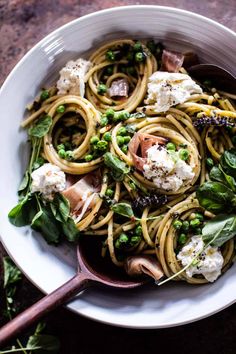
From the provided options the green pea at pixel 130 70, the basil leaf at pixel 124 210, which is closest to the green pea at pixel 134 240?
the basil leaf at pixel 124 210

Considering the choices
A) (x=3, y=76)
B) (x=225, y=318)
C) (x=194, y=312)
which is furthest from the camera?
(x=3, y=76)

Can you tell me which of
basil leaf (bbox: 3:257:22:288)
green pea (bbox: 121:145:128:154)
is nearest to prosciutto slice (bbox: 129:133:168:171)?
green pea (bbox: 121:145:128:154)

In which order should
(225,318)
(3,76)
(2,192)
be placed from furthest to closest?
(3,76) → (225,318) → (2,192)

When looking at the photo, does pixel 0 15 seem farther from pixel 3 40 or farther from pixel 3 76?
pixel 3 76

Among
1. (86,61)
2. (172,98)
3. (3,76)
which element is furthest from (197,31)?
(3,76)

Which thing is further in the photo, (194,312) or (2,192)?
(2,192)

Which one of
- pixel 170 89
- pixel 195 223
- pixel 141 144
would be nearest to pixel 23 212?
pixel 141 144
